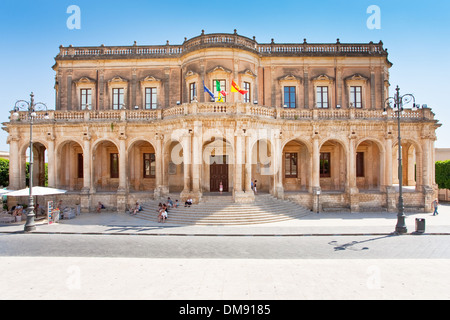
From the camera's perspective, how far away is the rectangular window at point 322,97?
27.9 m

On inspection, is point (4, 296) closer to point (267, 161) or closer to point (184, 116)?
point (184, 116)

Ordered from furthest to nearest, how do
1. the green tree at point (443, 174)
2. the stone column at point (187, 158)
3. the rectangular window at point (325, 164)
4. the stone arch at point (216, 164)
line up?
the green tree at point (443, 174), the rectangular window at point (325, 164), the stone arch at point (216, 164), the stone column at point (187, 158)

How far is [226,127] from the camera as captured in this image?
71.1 ft

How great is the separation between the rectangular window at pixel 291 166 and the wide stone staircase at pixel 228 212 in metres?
5.19

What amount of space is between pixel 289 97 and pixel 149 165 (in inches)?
607

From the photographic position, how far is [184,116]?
71.2ft

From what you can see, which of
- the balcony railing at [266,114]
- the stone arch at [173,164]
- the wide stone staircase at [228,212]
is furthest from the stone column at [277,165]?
the stone arch at [173,164]

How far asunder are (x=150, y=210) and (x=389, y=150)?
20850mm

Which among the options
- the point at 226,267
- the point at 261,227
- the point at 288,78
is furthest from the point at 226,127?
the point at 226,267

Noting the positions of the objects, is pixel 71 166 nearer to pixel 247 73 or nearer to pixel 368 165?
pixel 247 73

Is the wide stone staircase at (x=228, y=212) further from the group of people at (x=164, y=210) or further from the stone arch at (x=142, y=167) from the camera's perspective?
the stone arch at (x=142, y=167)

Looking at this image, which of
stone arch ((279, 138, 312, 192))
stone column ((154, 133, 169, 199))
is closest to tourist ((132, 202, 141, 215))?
stone column ((154, 133, 169, 199))

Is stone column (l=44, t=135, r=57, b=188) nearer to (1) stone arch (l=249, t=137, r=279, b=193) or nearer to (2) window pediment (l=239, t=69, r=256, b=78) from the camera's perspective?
(1) stone arch (l=249, t=137, r=279, b=193)
